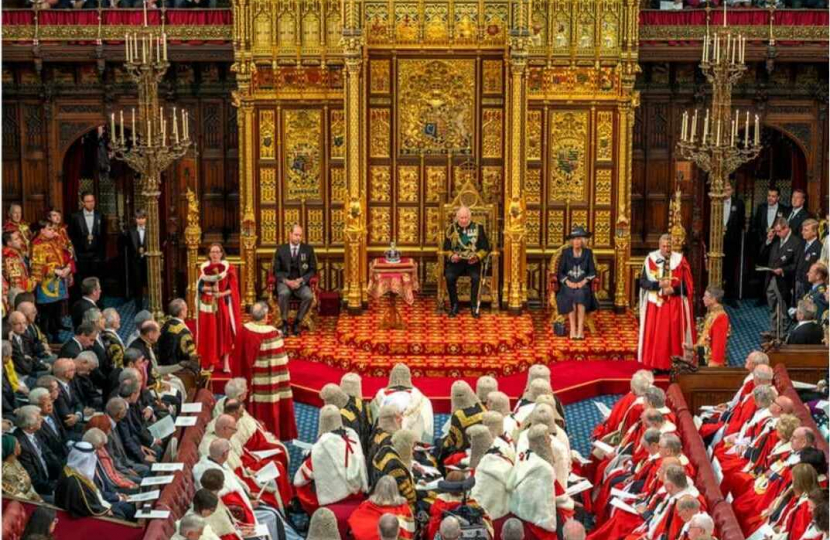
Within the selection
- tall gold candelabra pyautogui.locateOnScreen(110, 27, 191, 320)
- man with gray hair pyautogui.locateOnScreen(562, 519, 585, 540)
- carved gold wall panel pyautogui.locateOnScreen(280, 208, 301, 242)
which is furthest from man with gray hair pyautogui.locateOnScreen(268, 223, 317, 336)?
man with gray hair pyautogui.locateOnScreen(562, 519, 585, 540)

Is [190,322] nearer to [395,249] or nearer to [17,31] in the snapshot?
[395,249]

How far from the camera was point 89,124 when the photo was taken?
23.9 meters

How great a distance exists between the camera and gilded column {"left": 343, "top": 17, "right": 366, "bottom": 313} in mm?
21984

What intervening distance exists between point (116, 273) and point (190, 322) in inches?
153

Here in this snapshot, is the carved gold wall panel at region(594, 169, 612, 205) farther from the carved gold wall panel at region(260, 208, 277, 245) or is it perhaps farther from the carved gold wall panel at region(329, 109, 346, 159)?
the carved gold wall panel at region(260, 208, 277, 245)

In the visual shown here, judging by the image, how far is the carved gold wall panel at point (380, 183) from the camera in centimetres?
2306

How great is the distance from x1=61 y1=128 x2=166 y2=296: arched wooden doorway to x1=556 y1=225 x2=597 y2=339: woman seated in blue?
7413mm

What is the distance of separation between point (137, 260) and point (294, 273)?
9.65ft

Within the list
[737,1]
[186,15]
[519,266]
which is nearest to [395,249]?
[519,266]

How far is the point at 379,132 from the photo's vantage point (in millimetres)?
22984

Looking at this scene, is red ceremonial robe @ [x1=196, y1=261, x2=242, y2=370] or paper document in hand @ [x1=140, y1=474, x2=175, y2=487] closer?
paper document in hand @ [x1=140, y1=474, x2=175, y2=487]

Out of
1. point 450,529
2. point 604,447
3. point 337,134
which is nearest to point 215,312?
point 337,134

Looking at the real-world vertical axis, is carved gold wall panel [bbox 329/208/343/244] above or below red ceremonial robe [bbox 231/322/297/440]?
above

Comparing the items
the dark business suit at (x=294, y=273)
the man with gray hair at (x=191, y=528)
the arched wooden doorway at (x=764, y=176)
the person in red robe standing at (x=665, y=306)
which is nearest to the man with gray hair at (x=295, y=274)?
the dark business suit at (x=294, y=273)
